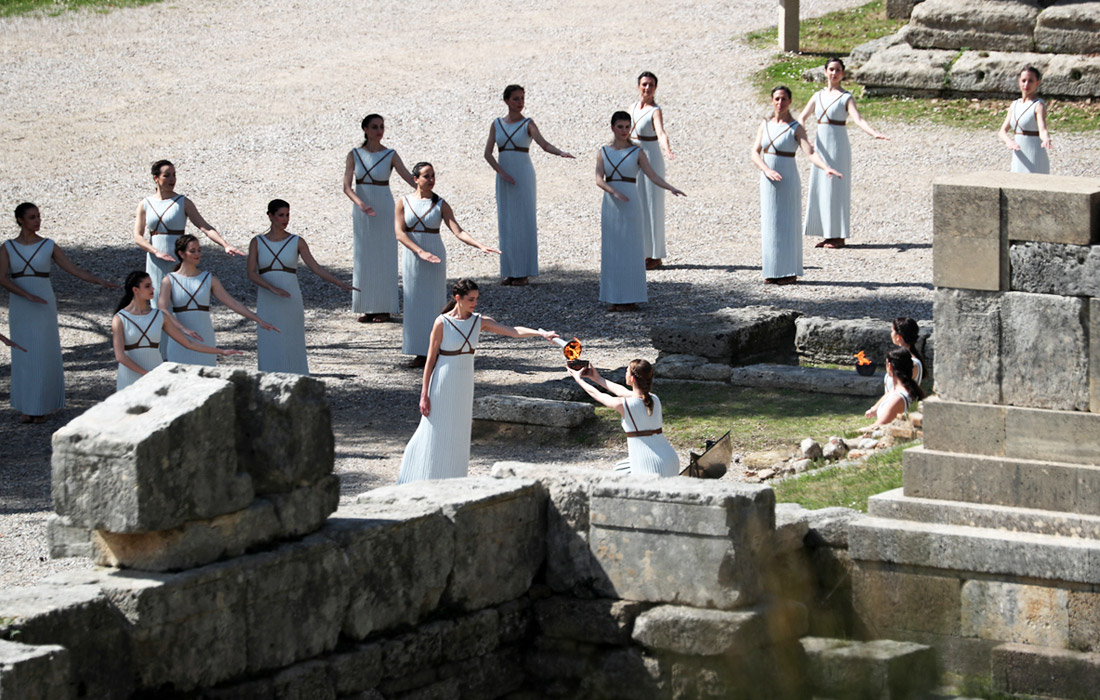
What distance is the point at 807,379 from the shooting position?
1185cm

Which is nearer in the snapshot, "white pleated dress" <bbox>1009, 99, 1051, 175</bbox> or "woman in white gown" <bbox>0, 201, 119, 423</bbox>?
"woman in white gown" <bbox>0, 201, 119, 423</bbox>

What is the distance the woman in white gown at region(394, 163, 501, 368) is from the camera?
1302 centimetres

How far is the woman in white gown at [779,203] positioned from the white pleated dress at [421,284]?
3.65m

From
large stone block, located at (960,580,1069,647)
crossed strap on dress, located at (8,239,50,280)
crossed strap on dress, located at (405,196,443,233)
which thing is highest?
crossed strap on dress, located at (405,196,443,233)

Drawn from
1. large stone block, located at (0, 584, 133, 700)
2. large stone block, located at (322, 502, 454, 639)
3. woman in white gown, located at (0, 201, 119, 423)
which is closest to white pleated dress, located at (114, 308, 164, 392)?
woman in white gown, located at (0, 201, 119, 423)

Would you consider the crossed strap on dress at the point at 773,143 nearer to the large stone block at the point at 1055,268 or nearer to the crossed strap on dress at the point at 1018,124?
the crossed strap on dress at the point at 1018,124

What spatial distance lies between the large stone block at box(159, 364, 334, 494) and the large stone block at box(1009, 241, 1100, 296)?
324cm

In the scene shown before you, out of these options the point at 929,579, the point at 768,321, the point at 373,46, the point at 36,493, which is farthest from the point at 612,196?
the point at 373,46

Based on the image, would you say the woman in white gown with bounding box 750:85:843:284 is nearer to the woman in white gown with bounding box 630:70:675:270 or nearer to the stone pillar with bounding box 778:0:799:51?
the woman in white gown with bounding box 630:70:675:270

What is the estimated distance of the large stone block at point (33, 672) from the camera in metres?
5.32

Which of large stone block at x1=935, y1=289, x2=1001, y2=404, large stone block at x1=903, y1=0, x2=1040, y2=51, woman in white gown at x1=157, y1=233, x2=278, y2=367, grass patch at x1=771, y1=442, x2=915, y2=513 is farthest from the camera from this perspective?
large stone block at x1=903, y1=0, x2=1040, y2=51

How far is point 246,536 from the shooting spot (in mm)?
6410

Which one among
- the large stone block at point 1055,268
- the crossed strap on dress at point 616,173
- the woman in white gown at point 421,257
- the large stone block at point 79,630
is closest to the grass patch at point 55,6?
the crossed strap on dress at point 616,173

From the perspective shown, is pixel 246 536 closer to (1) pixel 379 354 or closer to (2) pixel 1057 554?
(2) pixel 1057 554
